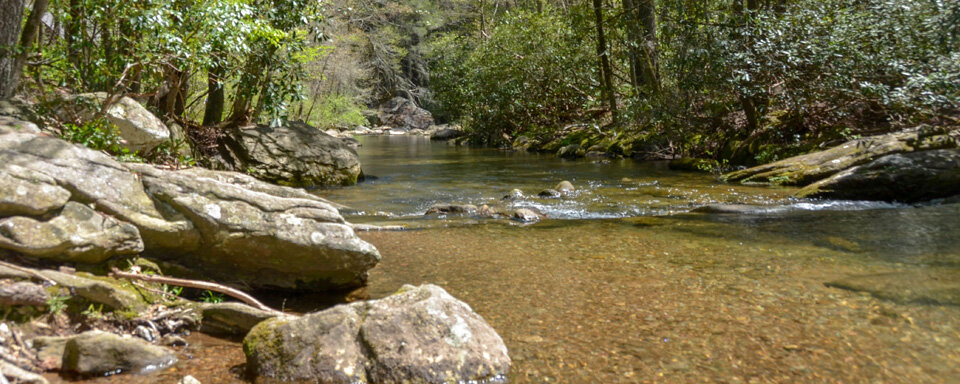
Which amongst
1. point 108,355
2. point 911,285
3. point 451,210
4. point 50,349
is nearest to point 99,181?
point 50,349

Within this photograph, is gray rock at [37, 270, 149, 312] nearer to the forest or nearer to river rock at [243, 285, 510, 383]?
river rock at [243, 285, 510, 383]

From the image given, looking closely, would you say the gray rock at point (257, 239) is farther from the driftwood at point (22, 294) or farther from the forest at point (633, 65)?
the forest at point (633, 65)

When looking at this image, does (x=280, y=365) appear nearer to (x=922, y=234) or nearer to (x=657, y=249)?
(x=657, y=249)

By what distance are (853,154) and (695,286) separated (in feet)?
23.4

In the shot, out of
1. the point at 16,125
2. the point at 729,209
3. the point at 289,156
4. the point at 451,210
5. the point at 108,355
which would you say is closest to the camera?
the point at 108,355

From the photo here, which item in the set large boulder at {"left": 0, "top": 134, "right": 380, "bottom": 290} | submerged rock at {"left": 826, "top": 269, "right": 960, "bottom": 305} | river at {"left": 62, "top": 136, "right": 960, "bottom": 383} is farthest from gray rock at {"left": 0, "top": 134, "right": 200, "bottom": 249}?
submerged rock at {"left": 826, "top": 269, "right": 960, "bottom": 305}

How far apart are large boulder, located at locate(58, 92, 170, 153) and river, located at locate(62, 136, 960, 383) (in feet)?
9.57

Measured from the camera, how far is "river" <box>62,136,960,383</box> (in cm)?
355

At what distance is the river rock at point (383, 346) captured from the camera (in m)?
3.27

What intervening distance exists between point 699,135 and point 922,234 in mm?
9873

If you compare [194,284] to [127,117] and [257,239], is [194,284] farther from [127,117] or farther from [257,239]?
[127,117]

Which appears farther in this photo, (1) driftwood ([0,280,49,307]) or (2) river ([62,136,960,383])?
(2) river ([62,136,960,383])

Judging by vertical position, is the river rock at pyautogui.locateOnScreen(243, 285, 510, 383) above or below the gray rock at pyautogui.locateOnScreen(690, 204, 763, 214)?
below

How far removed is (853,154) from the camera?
1040cm
